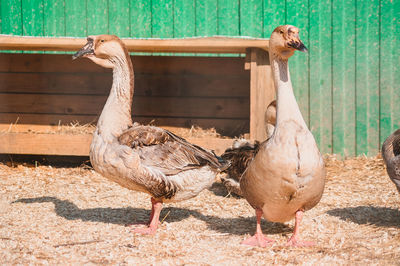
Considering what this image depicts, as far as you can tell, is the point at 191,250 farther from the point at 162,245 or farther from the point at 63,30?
the point at 63,30

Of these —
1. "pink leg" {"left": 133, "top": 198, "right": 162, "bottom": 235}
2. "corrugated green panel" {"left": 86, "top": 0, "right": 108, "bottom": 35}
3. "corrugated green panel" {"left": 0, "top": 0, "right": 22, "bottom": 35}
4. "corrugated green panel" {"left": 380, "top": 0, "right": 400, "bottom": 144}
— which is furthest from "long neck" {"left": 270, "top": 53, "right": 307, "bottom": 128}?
"corrugated green panel" {"left": 0, "top": 0, "right": 22, "bottom": 35}

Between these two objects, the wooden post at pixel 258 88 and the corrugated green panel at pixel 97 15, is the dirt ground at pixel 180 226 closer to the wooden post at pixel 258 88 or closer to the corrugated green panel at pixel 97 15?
the wooden post at pixel 258 88

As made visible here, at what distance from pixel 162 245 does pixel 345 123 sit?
5319 mm

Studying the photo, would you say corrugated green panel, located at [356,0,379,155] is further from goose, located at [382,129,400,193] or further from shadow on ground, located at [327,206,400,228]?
goose, located at [382,129,400,193]

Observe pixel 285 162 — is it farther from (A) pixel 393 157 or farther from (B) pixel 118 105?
(B) pixel 118 105

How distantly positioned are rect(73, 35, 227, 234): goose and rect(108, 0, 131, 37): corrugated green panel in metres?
3.97

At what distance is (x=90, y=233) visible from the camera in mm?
4902

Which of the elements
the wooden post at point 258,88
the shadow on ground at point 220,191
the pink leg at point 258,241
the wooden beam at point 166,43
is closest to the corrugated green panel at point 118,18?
the wooden beam at point 166,43

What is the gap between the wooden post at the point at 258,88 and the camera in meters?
7.15

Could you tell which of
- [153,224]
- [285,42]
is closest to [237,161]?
[153,224]

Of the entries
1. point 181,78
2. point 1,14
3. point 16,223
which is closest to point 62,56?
point 1,14

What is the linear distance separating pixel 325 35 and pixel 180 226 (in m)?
5.05

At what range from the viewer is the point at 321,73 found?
877 cm

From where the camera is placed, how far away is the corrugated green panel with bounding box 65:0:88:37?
9.19 meters
